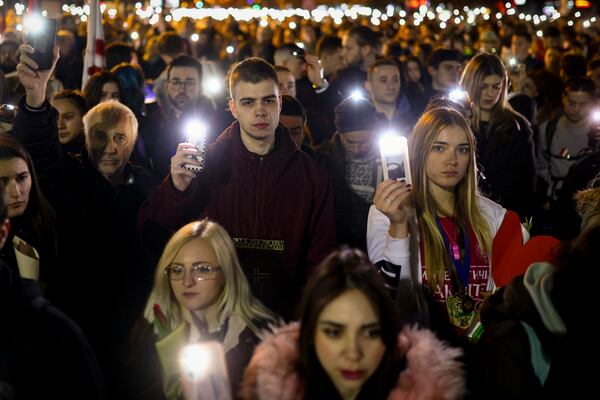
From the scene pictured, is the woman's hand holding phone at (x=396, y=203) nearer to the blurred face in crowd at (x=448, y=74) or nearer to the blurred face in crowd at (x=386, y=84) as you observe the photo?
the blurred face in crowd at (x=386, y=84)

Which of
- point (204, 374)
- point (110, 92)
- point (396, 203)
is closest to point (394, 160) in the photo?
point (396, 203)

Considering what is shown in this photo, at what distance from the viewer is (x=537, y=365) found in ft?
11.0

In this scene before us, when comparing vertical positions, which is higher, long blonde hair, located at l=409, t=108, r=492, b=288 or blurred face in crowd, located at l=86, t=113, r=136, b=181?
blurred face in crowd, located at l=86, t=113, r=136, b=181

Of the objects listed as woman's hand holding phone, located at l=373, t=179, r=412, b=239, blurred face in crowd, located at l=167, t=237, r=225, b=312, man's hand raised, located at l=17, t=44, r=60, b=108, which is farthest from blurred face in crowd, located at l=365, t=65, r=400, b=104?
blurred face in crowd, located at l=167, t=237, r=225, b=312

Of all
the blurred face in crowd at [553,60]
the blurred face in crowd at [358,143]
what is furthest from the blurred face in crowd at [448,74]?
the blurred face in crowd at [358,143]

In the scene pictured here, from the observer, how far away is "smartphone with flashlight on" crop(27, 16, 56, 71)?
19.1ft

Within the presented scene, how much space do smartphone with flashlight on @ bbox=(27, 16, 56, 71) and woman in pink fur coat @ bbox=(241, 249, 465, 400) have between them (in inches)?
118

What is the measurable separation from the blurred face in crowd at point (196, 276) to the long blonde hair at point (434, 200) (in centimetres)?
101

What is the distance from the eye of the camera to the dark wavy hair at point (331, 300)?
342 centimetres

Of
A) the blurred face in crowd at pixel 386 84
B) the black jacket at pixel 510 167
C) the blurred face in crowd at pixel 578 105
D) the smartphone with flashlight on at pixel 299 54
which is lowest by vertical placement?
the black jacket at pixel 510 167

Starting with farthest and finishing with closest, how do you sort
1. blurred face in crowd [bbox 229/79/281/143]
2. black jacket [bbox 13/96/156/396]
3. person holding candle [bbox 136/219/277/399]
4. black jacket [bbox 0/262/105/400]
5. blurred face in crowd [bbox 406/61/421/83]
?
blurred face in crowd [bbox 406/61/421/83]
blurred face in crowd [bbox 229/79/281/143]
black jacket [bbox 13/96/156/396]
person holding candle [bbox 136/219/277/399]
black jacket [bbox 0/262/105/400]

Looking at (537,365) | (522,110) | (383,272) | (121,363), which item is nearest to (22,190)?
(121,363)

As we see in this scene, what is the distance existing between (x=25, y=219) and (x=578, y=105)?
577 cm

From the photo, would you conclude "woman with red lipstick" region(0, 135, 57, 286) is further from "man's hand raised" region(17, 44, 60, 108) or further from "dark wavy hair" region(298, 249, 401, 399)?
"dark wavy hair" region(298, 249, 401, 399)
